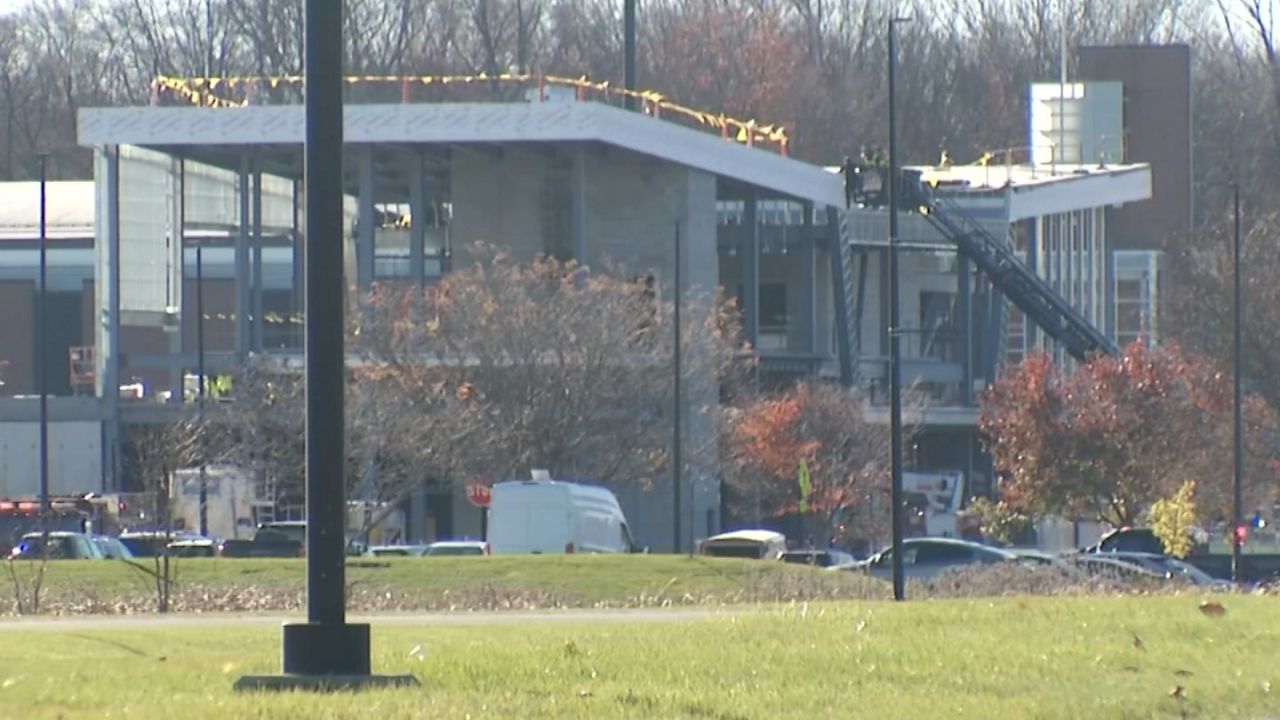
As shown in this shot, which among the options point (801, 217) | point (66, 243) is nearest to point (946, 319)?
point (801, 217)

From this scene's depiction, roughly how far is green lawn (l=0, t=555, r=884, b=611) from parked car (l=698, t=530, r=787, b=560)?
32.7ft

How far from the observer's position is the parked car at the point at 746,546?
47875 mm

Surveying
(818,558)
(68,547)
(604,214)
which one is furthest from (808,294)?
(68,547)

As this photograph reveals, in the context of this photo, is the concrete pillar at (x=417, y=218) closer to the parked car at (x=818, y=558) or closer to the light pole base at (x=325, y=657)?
the parked car at (x=818, y=558)

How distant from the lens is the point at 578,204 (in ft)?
217

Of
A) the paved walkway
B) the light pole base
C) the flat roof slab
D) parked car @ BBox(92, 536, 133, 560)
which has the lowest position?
parked car @ BBox(92, 536, 133, 560)

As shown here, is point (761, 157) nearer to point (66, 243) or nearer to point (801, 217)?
point (801, 217)

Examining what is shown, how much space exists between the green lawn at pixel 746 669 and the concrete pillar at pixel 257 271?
153 ft

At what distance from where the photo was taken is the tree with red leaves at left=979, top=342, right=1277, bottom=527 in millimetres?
57500

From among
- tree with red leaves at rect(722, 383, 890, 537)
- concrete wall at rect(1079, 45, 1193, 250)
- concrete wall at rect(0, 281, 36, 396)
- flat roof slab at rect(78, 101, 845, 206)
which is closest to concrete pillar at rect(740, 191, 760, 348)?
flat roof slab at rect(78, 101, 845, 206)

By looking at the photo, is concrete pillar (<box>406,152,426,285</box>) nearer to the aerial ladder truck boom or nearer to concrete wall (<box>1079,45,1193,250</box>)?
the aerial ladder truck boom

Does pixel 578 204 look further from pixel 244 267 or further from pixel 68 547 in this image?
pixel 68 547

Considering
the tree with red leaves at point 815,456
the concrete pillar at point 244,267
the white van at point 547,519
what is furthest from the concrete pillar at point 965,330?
the white van at point 547,519

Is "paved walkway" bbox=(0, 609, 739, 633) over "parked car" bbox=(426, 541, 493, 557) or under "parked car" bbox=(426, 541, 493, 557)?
over
